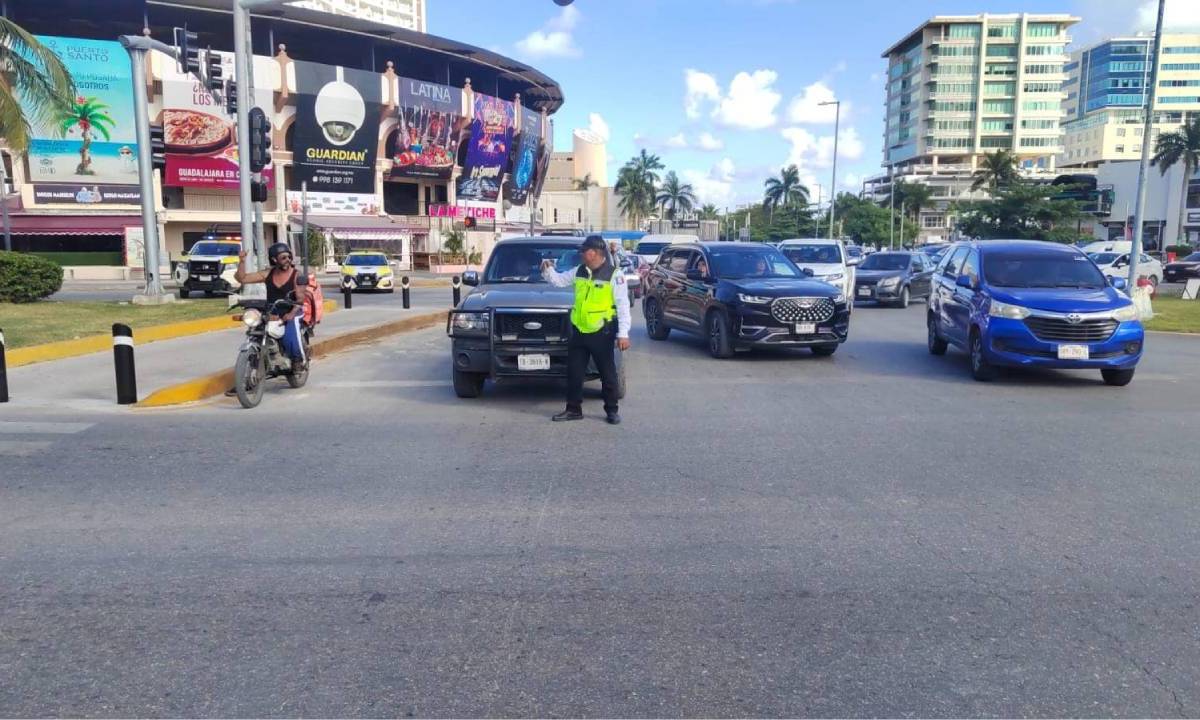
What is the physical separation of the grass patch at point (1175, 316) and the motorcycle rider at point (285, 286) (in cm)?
1648

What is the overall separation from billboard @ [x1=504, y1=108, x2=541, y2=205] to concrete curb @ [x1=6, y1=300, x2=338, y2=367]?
56238 millimetres

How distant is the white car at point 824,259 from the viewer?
20.5 meters

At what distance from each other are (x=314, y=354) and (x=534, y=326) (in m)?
5.71

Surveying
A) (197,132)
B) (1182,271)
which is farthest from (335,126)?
(1182,271)

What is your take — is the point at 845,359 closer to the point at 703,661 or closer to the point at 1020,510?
the point at 1020,510

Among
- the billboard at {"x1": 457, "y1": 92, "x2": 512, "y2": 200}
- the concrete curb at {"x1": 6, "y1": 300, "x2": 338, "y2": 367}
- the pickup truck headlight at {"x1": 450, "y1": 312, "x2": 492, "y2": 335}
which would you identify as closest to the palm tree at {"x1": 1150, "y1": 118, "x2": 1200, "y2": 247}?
the billboard at {"x1": 457, "y1": 92, "x2": 512, "y2": 200}

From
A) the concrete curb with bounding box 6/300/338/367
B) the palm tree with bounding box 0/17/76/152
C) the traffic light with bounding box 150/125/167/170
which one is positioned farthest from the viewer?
the traffic light with bounding box 150/125/167/170

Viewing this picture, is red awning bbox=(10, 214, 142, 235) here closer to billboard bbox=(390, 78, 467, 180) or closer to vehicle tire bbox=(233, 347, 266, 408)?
billboard bbox=(390, 78, 467, 180)

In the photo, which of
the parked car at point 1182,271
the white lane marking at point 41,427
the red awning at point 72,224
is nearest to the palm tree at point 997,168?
the parked car at point 1182,271

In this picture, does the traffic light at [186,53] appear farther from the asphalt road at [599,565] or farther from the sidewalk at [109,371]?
the asphalt road at [599,565]

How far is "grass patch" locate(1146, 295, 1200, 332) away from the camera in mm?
17750

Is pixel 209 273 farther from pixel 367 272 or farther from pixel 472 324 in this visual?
pixel 472 324

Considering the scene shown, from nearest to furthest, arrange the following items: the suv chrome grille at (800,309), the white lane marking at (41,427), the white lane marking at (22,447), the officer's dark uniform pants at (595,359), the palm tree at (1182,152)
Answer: the white lane marking at (22,447), the white lane marking at (41,427), the officer's dark uniform pants at (595,359), the suv chrome grille at (800,309), the palm tree at (1182,152)

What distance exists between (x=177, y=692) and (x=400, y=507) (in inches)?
94.5
